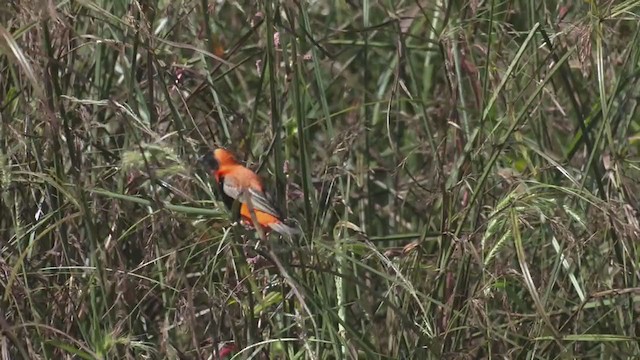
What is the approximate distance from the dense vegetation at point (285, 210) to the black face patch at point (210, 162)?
0.05 m

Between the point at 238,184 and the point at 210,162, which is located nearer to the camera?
the point at 238,184

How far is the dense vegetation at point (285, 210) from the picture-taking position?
2.38 meters

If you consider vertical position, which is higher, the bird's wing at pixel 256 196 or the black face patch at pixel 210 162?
the black face patch at pixel 210 162

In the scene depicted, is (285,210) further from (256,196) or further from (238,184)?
(256,196)

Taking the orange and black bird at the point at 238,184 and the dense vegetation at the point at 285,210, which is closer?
the dense vegetation at the point at 285,210

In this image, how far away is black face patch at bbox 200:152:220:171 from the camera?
9.21ft

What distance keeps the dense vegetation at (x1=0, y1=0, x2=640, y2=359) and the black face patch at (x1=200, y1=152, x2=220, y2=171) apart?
0.15 ft

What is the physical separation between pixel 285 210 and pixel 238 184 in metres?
0.17

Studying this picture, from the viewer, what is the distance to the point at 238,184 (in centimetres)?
275

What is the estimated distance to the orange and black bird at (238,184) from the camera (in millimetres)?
2805

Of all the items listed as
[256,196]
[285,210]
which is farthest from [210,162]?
[285,210]

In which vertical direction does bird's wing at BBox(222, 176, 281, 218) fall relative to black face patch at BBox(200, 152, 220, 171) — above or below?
below

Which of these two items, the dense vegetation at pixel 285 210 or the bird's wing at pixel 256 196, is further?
the bird's wing at pixel 256 196

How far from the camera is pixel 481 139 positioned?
292 cm
